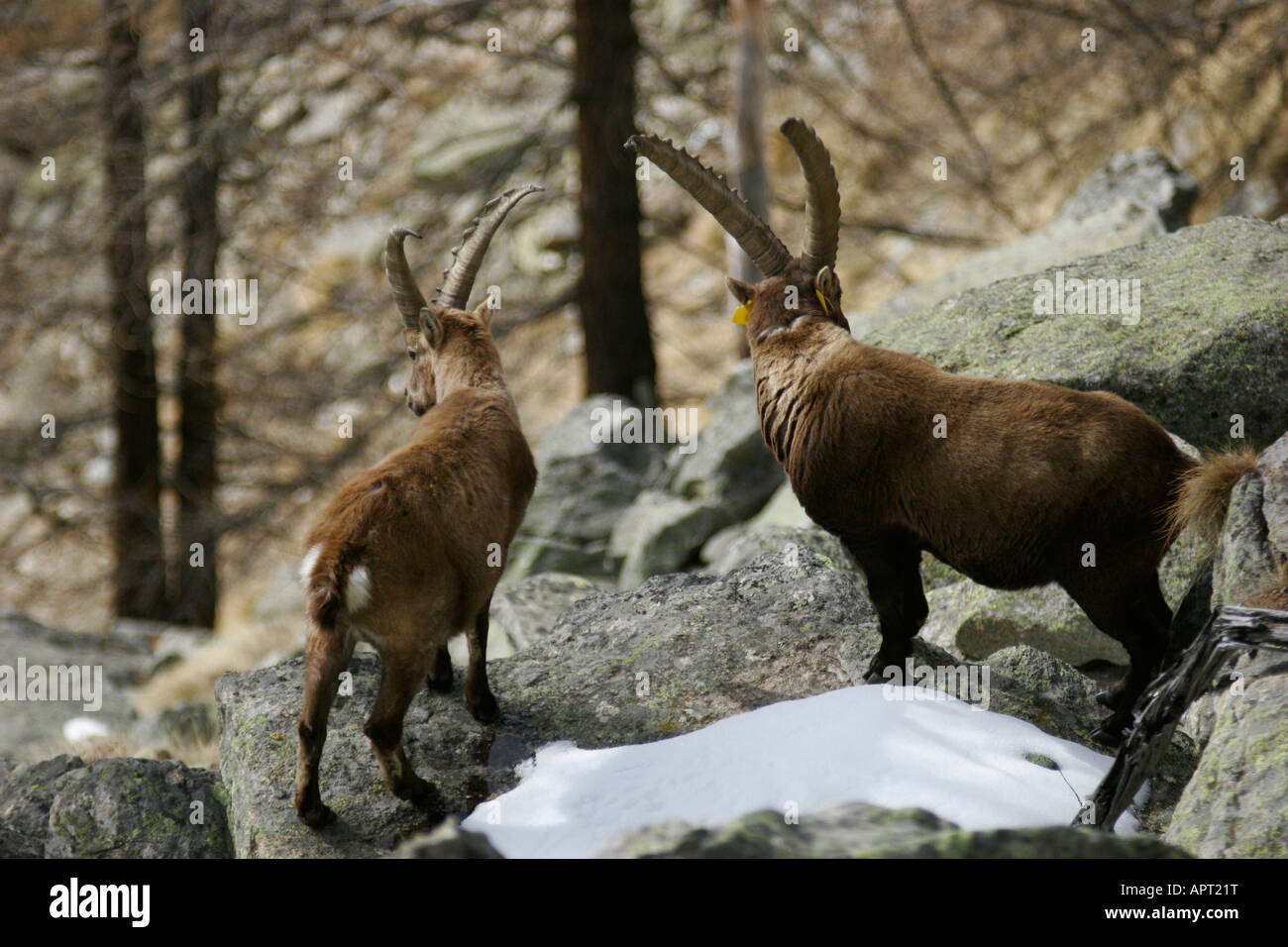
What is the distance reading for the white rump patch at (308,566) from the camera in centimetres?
467

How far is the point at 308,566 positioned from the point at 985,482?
2730 millimetres

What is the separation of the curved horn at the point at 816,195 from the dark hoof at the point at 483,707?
2626mm

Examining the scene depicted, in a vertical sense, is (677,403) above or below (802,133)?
below

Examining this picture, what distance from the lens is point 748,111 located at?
42.0 feet

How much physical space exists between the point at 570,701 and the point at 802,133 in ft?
9.34

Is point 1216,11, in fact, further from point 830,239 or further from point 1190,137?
→ point 830,239

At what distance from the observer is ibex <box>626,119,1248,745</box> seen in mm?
5031

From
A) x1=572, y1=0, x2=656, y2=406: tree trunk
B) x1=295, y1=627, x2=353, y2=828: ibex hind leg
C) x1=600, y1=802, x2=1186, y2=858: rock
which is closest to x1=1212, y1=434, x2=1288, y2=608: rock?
x1=600, y1=802, x2=1186, y2=858: rock

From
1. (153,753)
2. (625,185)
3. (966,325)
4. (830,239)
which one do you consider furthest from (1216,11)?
(153,753)

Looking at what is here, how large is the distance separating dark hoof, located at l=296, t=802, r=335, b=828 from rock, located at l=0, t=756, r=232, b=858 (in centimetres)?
87
